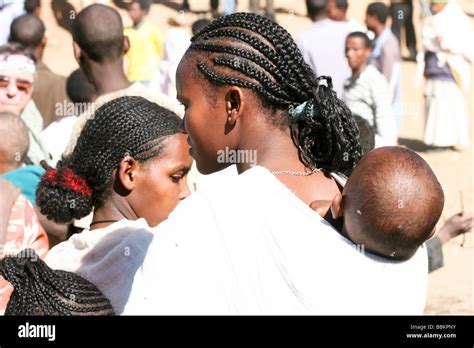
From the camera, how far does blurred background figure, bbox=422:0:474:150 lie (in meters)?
11.2

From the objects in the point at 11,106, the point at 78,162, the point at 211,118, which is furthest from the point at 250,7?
the point at 211,118

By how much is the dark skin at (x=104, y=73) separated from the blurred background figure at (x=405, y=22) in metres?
10.0

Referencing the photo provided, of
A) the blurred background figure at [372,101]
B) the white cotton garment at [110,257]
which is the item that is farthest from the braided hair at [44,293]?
the blurred background figure at [372,101]

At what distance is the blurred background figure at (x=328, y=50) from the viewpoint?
8172 millimetres

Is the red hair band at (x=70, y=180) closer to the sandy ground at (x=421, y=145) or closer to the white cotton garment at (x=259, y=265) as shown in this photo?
the white cotton garment at (x=259, y=265)

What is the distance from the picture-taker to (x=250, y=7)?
15602 millimetres

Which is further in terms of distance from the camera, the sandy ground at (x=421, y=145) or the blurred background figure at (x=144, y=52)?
the blurred background figure at (x=144, y=52)

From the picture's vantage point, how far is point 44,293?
285cm

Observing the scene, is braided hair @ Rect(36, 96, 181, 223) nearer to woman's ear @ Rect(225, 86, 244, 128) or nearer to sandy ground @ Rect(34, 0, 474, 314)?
woman's ear @ Rect(225, 86, 244, 128)

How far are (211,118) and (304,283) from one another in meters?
0.51

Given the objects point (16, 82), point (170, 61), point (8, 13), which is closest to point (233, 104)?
point (16, 82)

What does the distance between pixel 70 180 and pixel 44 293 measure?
0.80 m

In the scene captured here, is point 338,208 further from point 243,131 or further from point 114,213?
point 114,213
